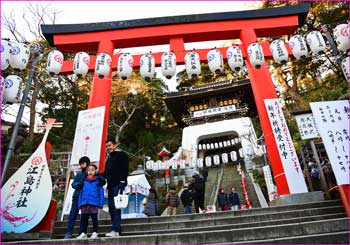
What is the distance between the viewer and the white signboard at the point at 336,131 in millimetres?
4402

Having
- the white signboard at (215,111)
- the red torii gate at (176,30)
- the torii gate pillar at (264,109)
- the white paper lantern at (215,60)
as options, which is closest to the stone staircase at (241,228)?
the torii gate pillar at (264,109)

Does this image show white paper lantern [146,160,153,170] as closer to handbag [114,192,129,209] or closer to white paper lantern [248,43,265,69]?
white paper lantern [248,43,265,69]

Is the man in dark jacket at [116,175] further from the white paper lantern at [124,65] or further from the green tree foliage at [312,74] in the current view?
the green tree foliage at [312,74]

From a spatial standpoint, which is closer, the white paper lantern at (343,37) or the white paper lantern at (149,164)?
the white paper lantern at (343,37)

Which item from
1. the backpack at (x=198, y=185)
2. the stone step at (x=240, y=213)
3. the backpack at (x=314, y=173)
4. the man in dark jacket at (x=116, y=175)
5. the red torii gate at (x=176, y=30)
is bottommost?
the stone step at (x=240, y=213)

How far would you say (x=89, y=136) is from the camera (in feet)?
24.2

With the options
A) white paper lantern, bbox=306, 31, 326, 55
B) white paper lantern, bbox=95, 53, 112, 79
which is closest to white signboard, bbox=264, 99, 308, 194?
white paper lantern, bbox=306, 31, 326, 55

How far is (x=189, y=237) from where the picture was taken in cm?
378

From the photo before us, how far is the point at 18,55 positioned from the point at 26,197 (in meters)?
3.26

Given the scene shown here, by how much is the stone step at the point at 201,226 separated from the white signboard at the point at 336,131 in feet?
3.12

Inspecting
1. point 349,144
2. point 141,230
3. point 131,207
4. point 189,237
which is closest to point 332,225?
point 349,144

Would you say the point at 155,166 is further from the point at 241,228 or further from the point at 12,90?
the point at 241,228

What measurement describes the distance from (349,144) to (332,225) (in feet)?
4.73

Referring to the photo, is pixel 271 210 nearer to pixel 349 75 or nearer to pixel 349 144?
pixel 349 144
